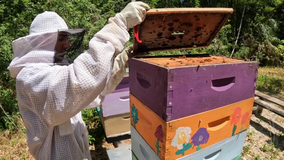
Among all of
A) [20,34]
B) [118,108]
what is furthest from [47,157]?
[20,34]

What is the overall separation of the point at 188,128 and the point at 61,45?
3.21ft

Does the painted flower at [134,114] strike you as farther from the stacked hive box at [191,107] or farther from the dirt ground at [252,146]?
the dirt ground at [252,146]

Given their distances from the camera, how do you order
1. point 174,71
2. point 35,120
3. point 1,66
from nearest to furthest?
point 174,71
point 35,120
point 1,66

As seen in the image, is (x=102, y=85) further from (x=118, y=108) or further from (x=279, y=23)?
(x=279, y=23)

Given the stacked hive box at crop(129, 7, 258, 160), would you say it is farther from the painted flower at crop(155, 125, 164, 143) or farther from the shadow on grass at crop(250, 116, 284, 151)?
the shadow on grass at crop(250, 116, 284, 151)

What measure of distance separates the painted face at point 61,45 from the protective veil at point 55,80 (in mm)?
40

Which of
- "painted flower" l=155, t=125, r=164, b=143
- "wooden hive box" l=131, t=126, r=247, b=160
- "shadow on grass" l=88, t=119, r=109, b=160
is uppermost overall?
"painted flower" l=155, t=125, r=164, b=143

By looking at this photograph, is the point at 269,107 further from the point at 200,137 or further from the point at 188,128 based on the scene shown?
the point at 188,128

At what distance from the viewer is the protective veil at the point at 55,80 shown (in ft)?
3.06

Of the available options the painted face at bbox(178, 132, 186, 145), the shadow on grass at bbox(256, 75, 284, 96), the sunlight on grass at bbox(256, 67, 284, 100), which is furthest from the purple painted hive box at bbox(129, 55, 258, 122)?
the shadow on grass at bbox(256, 75, 284, 96)

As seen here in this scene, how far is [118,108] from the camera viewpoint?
2555 mm

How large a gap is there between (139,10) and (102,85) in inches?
18.7

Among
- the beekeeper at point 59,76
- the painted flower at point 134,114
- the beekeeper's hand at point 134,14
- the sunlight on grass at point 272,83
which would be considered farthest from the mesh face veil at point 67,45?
the sunlight on grass at point 272,83

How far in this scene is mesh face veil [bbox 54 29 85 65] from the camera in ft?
3.98
